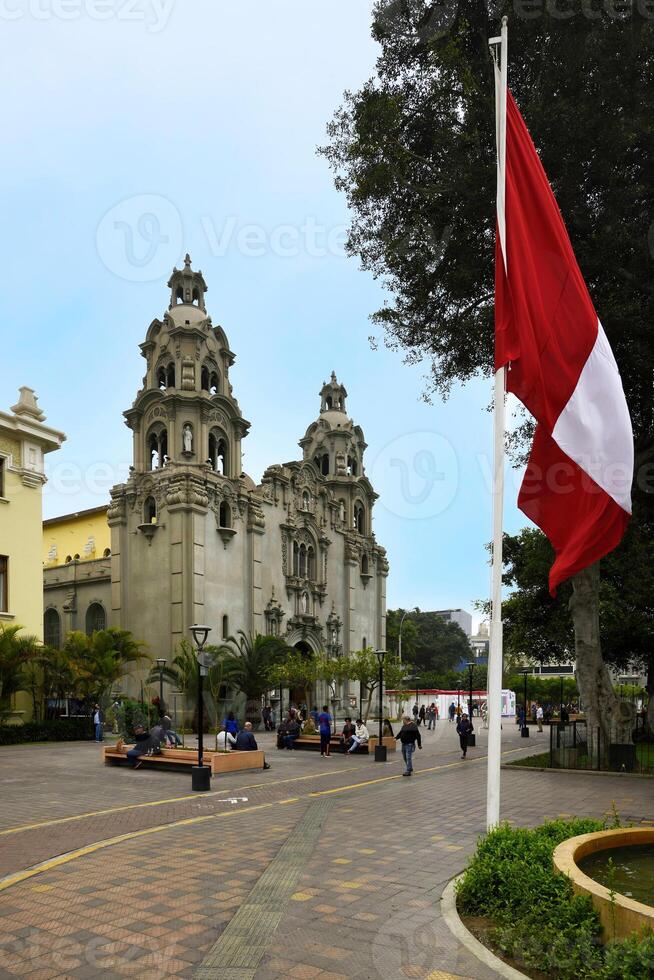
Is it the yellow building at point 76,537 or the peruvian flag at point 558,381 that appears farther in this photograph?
the yellow building at point 76,537

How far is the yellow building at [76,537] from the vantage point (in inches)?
2259

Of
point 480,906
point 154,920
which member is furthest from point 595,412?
point 154,920

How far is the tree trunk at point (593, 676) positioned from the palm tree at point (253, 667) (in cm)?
2194

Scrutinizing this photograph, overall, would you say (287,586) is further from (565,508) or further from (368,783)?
(565,508)

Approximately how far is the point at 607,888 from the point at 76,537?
57081 millimetres

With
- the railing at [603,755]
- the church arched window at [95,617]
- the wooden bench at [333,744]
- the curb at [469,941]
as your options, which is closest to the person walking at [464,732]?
the wooden bench at [333,744]

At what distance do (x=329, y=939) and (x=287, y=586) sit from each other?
1854 inches

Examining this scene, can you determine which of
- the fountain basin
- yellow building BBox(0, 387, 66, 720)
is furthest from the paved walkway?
yellow building BBox(0, 387, 66, 720)

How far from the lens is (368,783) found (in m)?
18.6

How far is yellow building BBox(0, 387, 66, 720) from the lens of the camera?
32.0 meters

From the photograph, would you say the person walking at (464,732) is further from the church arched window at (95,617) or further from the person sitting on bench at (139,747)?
the church arched window at (95,617)

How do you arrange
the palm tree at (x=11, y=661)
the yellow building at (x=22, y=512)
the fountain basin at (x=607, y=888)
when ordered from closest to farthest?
the fountain basin at (x=607, y=888) → the palm tree at (x=11, y=661) → the yellow building at (x=22, y=512)

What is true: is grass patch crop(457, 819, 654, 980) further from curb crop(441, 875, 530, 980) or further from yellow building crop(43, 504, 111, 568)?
yellow building crop(43, 504, 111, 568)

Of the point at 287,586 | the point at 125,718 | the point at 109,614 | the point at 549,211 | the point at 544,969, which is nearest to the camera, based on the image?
the point at 544,969
